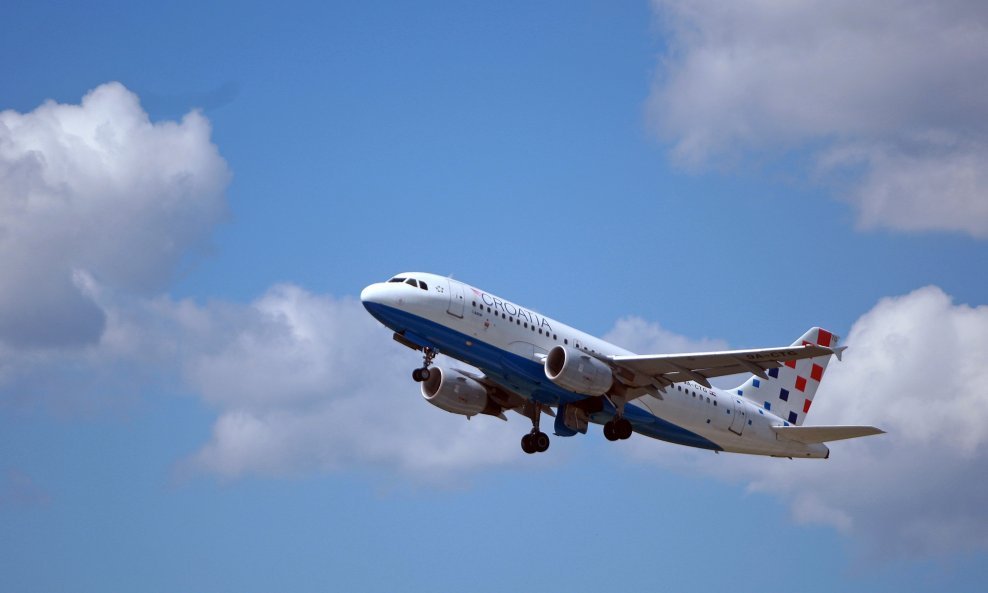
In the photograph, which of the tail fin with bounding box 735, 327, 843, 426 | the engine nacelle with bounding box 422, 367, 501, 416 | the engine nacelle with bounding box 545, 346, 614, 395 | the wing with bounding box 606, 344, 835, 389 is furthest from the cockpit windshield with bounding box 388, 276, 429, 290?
the tail fin with bounding box 735, 327, 843, 426

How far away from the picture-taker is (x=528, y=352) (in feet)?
158

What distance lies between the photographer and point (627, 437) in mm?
50844

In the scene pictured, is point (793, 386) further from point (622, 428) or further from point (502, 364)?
point (502, 364)

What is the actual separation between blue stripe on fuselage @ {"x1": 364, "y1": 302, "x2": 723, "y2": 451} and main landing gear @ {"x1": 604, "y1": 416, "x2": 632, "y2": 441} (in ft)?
2.03

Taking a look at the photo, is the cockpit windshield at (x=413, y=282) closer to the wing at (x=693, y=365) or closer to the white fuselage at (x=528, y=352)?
the white fuselage at (x=528, y=352)

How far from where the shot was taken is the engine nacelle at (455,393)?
54.7m

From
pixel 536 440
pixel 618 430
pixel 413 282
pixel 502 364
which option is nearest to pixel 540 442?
pixel 536 440

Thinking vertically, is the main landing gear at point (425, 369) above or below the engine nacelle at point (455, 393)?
below

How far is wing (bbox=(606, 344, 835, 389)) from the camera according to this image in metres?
45.7

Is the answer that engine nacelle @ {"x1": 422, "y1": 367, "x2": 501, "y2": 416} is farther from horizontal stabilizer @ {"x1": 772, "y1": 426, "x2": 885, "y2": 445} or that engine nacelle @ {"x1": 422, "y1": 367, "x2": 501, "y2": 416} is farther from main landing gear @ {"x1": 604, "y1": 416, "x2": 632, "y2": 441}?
horizontal stabilizer @ {"x1": 772, "y1": 426, "x2": 885, "y2": 445}

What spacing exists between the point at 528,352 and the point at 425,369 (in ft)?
13.3

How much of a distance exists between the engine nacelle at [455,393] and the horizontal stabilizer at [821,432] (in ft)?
42.9

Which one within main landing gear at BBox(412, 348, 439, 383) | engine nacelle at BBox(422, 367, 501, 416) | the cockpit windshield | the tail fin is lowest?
main landing gear at BBox(412, 348, 439, 383)

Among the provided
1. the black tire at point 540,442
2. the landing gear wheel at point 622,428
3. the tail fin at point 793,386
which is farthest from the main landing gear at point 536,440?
the tail fin at point 793,386
